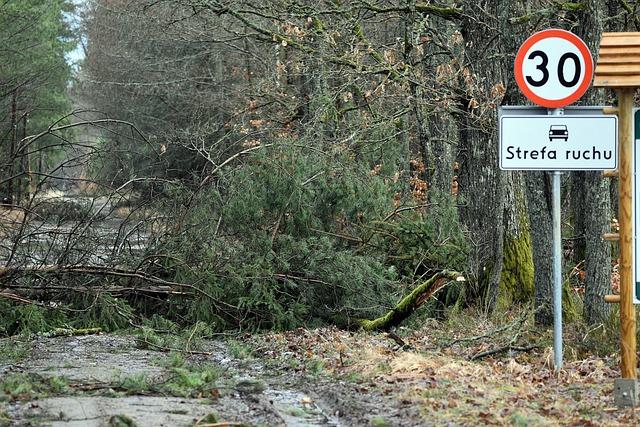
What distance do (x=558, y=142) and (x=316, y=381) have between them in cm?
306

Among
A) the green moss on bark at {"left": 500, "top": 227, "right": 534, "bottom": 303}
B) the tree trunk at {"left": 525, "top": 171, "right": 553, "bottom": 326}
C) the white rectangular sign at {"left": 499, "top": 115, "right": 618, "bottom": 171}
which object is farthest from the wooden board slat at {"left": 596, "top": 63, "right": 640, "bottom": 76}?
the green moss on bark at {"left": 500, "top": 227, "right": 534, "bottom": 303}

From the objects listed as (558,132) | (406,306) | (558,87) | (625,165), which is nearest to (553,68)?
(558,87)

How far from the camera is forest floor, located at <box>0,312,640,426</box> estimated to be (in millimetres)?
7246

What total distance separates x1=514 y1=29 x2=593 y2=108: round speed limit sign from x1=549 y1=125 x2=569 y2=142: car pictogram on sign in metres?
Answer: 0.18

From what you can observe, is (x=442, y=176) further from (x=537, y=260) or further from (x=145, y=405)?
(x=145, y=405)

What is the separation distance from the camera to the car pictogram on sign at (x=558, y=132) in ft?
27.2

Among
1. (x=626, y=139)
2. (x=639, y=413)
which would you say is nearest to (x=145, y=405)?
(x=639, y=413)

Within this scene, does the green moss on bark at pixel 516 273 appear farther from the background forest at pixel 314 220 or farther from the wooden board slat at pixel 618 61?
the wooden board slat at pixel 618 61

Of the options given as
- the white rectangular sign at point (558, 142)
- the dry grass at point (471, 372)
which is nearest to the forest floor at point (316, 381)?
the dry grass at point (471, 372)

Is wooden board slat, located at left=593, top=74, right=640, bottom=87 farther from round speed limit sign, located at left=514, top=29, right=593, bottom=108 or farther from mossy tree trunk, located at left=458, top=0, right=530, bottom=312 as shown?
mossy tree trunk, located at left=458, top=0, right=530, bottom=312

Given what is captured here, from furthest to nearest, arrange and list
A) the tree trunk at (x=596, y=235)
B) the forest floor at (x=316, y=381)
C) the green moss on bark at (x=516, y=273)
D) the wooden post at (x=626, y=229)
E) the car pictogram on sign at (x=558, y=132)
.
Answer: the green moss on bark at (x=516, y=273)
the tree trunk at (x=596, y=235)
the car pictogram on sign at (x=558, y=132)
the wooden post at (x=626, y=229)
the forest floor at (x=316, y=381)

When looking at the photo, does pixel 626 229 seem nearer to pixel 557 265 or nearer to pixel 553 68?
pixel 557 265

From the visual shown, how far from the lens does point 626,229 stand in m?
7.72

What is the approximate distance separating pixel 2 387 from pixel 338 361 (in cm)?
336
